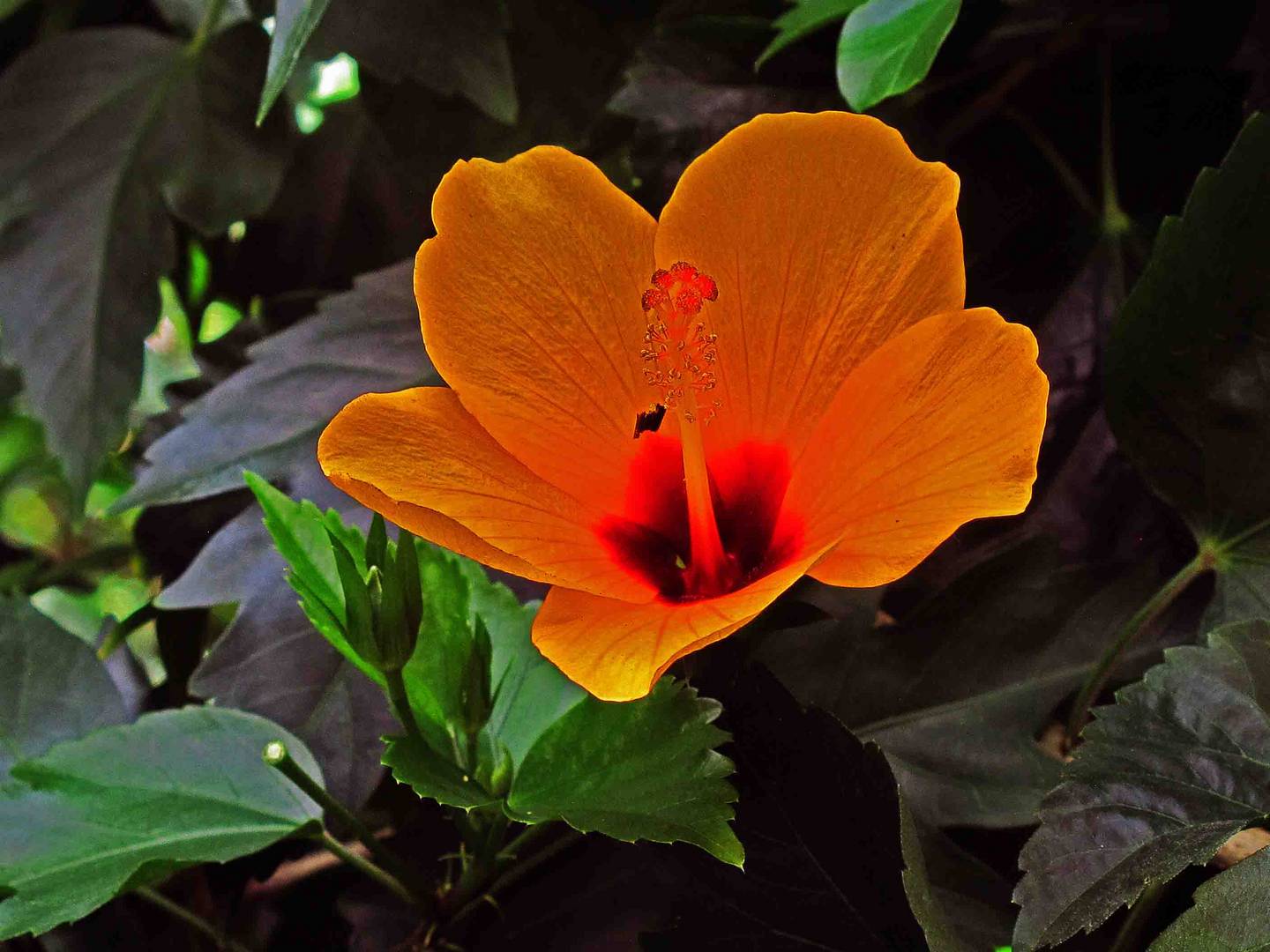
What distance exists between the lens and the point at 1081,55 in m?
0.77

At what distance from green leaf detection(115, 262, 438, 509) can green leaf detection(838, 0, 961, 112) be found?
1.02 feet

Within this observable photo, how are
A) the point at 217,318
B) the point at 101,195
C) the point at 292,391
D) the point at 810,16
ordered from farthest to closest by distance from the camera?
the point at 217,318 → the point at 101,195 → the point at 292,391 → the point at 810,16

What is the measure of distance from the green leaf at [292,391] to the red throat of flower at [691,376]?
25cm

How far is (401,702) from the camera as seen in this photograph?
0.52 metres

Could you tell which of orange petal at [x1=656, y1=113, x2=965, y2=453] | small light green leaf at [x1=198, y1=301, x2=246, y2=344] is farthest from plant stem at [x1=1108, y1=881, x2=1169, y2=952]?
small light green leaf at [x1=198, y1=301, x2=246, y2=344]

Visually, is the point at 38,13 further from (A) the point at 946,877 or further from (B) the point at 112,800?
(A) the point at 946,877

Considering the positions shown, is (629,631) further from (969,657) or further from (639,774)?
(969,657)

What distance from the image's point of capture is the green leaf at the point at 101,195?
87 centimetres

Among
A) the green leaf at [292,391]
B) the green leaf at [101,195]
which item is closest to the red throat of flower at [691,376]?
the green leaf at [292,391]

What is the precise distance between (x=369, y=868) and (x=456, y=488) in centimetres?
24

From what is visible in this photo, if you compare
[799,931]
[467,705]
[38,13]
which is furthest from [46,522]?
[799,931]

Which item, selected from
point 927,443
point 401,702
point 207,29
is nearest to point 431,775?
point 401,702

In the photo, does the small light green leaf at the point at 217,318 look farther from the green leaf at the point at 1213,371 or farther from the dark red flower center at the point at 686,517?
the green leaf at the point at 1213,371

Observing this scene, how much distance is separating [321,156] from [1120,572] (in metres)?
0.75
